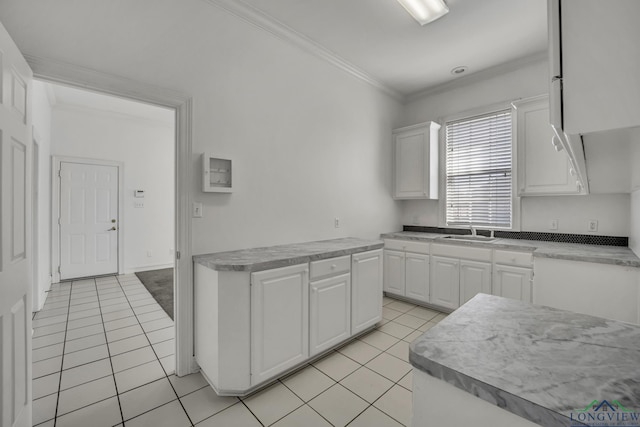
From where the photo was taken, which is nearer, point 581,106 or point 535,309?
point 581,106

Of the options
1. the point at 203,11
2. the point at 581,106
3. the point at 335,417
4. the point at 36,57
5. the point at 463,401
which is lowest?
the point at 335,417

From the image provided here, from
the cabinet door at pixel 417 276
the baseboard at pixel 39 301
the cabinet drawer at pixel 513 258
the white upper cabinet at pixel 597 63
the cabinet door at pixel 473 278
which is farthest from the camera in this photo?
the cabinet door at pixel 417 276

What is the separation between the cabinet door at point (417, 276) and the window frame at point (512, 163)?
0.78m

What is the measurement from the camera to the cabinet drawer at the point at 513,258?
2732 mm

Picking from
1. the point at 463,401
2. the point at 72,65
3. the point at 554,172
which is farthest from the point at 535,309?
the point at 72,65

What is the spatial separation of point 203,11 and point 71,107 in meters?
4.00

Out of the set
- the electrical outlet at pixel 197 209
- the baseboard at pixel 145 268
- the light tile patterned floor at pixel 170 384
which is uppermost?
the electrical outlet at pixel 197 209

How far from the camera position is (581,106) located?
563 mm

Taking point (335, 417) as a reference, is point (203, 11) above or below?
above

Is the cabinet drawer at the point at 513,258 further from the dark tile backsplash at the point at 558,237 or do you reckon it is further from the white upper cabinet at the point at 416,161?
the white upper cabinet at the point at 416,161

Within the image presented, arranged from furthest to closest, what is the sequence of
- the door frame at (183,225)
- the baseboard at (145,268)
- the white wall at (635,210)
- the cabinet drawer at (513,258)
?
1. the baseboard at (145,268)
2. the cabinet drawer at (513,258)
3. the door frame at (183,225)
4. the white wall at (635,210)

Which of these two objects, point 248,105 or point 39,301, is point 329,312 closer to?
point 248,105

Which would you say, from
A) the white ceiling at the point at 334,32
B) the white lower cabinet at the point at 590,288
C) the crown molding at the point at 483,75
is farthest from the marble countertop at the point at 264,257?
the crown molding at the point at 483,75

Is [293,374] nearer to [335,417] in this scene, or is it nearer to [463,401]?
[335,417]
